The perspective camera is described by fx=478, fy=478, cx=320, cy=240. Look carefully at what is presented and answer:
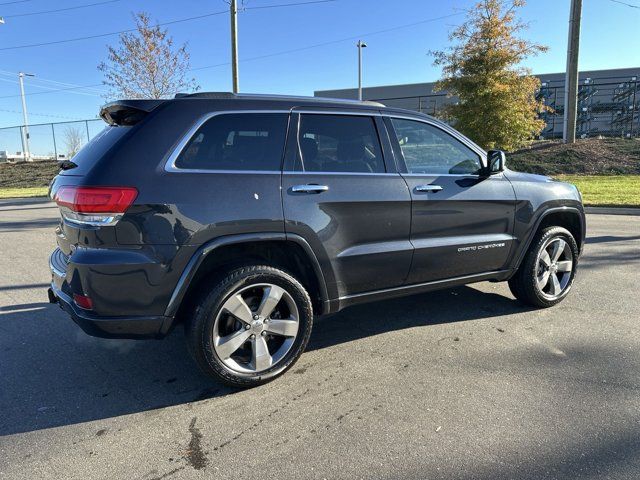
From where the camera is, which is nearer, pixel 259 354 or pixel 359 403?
pixel 359 403

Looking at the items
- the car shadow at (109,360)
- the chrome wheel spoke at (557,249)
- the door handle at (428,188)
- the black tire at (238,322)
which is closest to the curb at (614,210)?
the chrome wheel spoke at (557,249)

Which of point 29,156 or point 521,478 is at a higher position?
point 29,156

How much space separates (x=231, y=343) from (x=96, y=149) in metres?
1.56

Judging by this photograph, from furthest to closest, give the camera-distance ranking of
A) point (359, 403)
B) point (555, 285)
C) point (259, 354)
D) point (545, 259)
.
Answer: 1. point (555, 285)
2. point (545, 259)
3. point (259, 354)
4. point (359, 403)

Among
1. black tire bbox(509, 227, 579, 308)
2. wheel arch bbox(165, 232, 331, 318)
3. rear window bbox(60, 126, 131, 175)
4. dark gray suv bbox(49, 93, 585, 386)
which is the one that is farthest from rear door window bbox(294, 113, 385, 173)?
black tire bbox(509, 227, 579, 308)

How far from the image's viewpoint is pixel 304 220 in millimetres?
3295

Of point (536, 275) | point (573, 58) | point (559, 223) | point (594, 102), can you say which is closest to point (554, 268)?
point (536, 275)

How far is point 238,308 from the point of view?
3.18m

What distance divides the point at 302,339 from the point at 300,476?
1154mm

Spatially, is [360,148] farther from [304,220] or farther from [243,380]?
[243,380]

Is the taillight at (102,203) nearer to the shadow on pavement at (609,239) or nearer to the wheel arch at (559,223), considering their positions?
the wheel arch at (559,223)

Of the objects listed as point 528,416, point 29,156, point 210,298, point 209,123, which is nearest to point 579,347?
point 528,416

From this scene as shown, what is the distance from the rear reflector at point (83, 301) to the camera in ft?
9.46

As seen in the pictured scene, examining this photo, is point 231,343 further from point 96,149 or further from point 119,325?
point 96,149
